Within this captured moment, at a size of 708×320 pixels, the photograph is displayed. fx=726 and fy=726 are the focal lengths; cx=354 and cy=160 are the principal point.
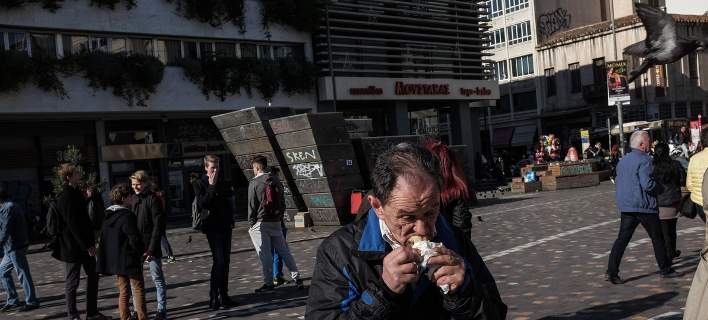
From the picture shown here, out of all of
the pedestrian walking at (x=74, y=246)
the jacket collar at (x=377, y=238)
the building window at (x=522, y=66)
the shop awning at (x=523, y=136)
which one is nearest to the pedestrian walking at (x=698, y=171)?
the jacket collar at (x=377, y=238)

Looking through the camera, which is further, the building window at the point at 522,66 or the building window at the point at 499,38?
the building window at the point at 499,38

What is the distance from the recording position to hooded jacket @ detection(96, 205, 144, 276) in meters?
7.41

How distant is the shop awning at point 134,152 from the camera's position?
27.6m

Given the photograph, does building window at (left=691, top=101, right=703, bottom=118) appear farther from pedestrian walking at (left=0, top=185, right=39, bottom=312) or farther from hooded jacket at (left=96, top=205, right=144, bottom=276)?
hooded jacket at (left=96, top=205, right=144, bottom=276)

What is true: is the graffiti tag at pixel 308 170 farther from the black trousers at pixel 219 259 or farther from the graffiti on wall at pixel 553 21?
the graffiti on wall at pixel 553 21

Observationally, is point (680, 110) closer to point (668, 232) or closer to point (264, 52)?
point (264, 52)

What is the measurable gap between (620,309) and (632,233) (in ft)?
4.67

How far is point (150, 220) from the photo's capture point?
8.02 meters

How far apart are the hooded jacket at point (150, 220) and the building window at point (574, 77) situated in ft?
157

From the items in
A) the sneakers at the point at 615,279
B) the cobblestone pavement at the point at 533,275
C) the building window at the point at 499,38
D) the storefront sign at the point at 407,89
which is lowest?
the cobblestone pavement at the point at 533,275

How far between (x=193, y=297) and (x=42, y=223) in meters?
17.0

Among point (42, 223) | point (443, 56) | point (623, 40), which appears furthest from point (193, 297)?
point (623, 40)

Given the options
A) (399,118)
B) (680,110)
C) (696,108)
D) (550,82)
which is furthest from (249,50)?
(696,108)

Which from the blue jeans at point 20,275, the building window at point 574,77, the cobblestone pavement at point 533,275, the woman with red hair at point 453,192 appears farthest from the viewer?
the building window at point 574,77
